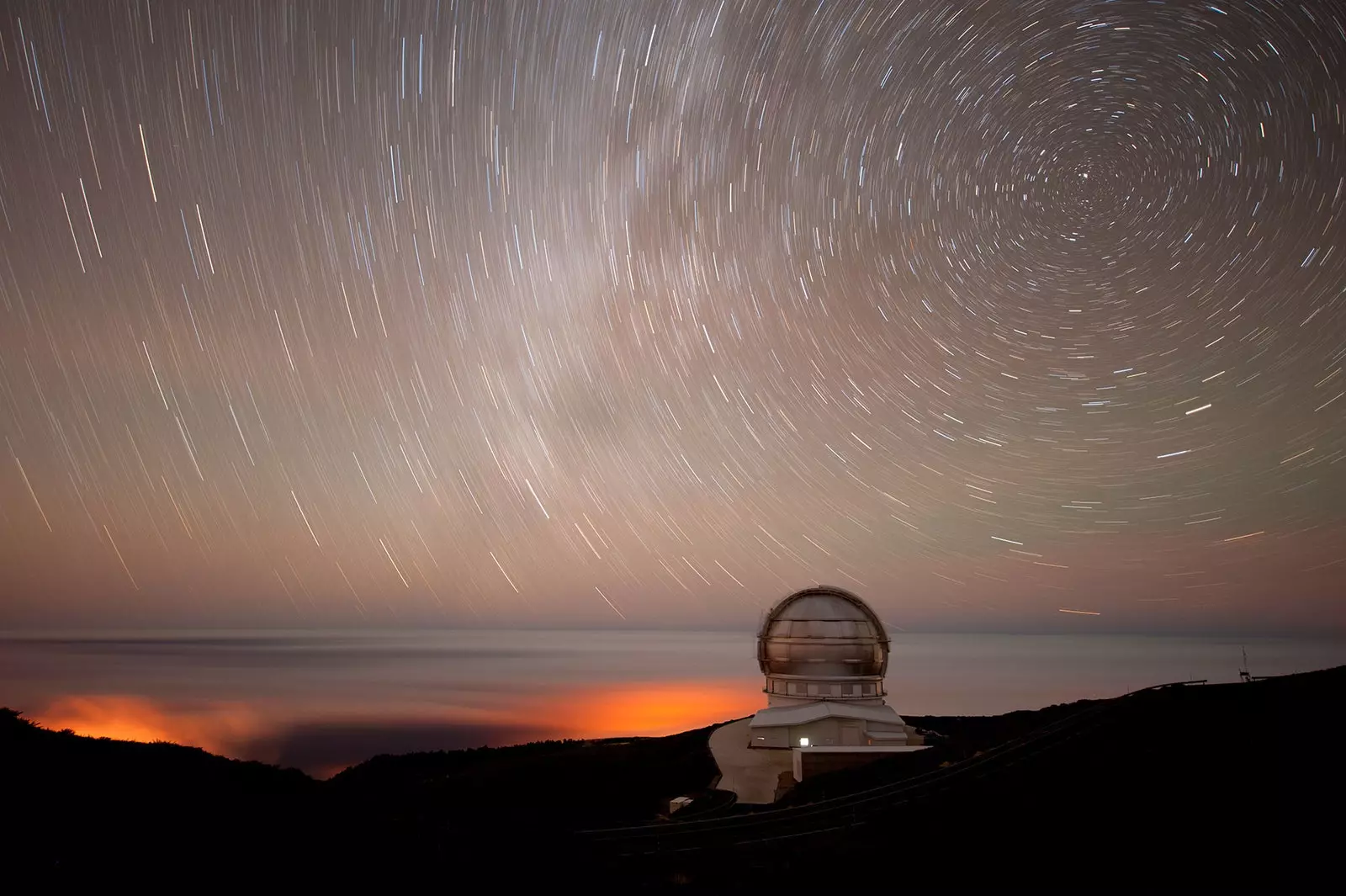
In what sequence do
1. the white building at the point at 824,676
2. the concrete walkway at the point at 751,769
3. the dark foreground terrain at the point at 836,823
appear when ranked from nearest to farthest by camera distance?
1. the dark foreground terrain at the point at 836,823
2. the concrete walkway at the point at 751,769
3. the white building at the point at 824,676

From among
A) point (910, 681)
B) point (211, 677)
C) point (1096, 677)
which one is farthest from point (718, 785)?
point (211, 677)

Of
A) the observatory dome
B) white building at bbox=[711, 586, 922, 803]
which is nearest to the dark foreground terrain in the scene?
white building at bbox=[711, 586, 922, 803]

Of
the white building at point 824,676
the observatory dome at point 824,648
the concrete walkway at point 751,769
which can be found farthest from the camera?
the observatory dome at point 824,648

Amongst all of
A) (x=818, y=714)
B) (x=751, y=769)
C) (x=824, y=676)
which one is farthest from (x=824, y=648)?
(x=751, y=769)

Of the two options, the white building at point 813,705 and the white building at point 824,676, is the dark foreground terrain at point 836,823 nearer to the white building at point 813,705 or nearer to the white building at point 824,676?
the white building at point 813,705

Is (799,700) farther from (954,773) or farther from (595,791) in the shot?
(954,773)

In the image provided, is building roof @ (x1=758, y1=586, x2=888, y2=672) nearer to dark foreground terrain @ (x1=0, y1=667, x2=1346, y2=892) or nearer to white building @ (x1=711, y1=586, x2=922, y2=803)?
white building @ (x1=711, y1=586, x2=922, y2=803)

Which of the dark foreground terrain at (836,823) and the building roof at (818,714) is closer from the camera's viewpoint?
the dark foreground terrain at (836,823)

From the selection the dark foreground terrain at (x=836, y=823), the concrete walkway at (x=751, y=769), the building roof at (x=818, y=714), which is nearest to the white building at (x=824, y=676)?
the building roof at (x=818, y=714)

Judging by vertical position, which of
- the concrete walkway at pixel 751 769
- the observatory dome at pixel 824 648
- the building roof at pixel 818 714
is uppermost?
the observatory dome at pixel 824 648
